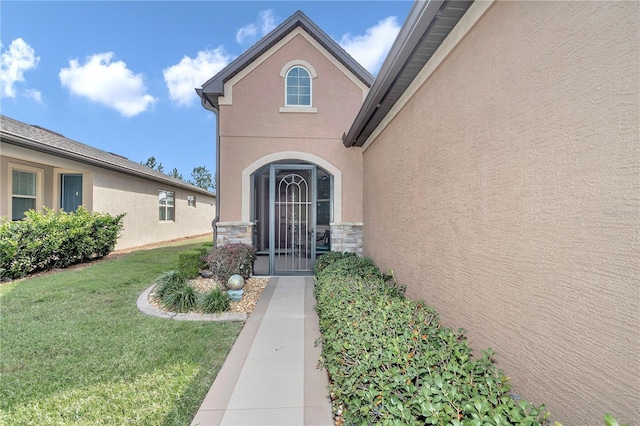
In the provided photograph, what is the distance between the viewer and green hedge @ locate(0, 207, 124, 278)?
7336 mm

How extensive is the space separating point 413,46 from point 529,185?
1961 mm

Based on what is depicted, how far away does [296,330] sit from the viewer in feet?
14.4

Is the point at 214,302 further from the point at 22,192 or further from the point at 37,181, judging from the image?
the point at 37,181

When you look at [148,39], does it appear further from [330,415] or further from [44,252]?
[330,415]

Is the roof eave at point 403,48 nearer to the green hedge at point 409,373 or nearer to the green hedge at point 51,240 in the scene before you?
the green hedge at point 409,373

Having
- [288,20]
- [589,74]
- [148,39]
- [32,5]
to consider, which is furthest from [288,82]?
[148,39]

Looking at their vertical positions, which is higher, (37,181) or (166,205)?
(37,181)

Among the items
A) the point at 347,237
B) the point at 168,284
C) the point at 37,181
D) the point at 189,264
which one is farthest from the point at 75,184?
the point at 347,237

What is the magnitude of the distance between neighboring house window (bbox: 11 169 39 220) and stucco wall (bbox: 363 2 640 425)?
516 inches

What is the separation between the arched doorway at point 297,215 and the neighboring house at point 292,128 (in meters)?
0.03

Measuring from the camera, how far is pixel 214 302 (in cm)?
520

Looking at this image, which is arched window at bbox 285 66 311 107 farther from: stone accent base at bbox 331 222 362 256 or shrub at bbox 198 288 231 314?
shrub at bbox 198 288 231 314

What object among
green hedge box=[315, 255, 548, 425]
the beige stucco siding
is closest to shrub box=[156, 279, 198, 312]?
green hedge box=[315, 255, 548, 425]

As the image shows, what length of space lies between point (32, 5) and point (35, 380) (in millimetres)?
13123
